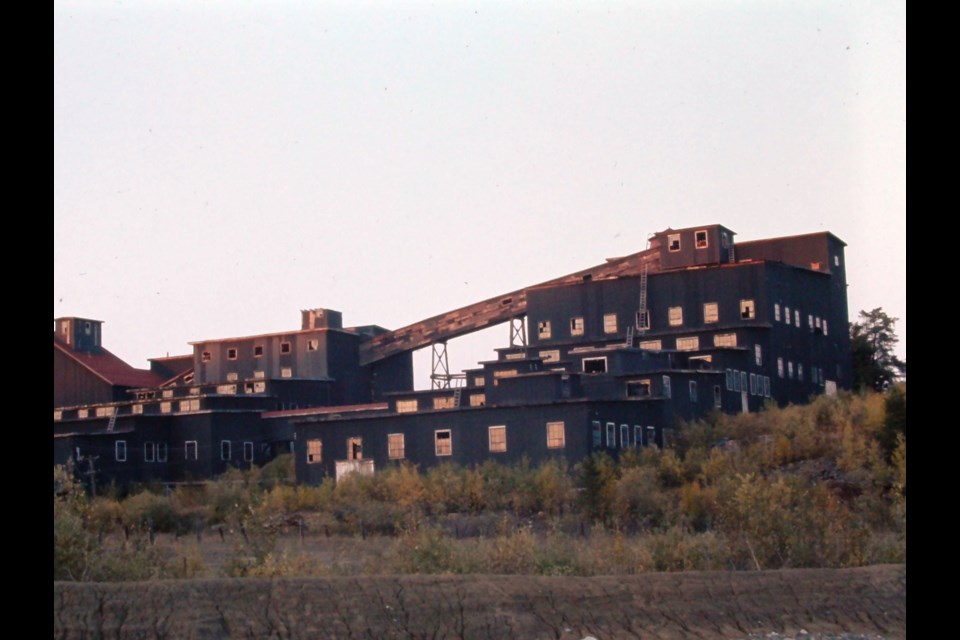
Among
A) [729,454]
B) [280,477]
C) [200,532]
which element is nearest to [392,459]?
[280,477]

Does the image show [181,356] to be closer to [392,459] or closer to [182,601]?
[392,459]

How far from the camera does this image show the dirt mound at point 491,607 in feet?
44.6

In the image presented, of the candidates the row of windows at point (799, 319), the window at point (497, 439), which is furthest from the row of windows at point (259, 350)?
the row of windows at point (799, 319)

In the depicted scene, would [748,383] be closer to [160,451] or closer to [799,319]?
[799,319]

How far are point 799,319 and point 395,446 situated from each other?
67.8 feet

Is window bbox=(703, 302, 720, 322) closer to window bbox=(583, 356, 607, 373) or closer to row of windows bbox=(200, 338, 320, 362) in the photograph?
window bbox=(583, 356, 607, 373)

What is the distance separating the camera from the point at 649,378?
149ft

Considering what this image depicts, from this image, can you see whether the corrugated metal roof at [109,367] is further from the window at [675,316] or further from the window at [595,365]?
the window at [675,316]

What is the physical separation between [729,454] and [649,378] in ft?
18.8

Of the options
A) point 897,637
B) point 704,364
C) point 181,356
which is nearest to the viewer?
point 897,637

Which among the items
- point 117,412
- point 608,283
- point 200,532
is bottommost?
point 200,532

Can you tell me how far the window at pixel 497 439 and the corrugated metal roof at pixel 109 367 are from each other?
24.7 metres

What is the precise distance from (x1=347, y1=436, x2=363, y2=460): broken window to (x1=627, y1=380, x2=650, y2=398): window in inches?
453

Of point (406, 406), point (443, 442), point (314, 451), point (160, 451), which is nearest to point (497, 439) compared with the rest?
point (443, 442)
